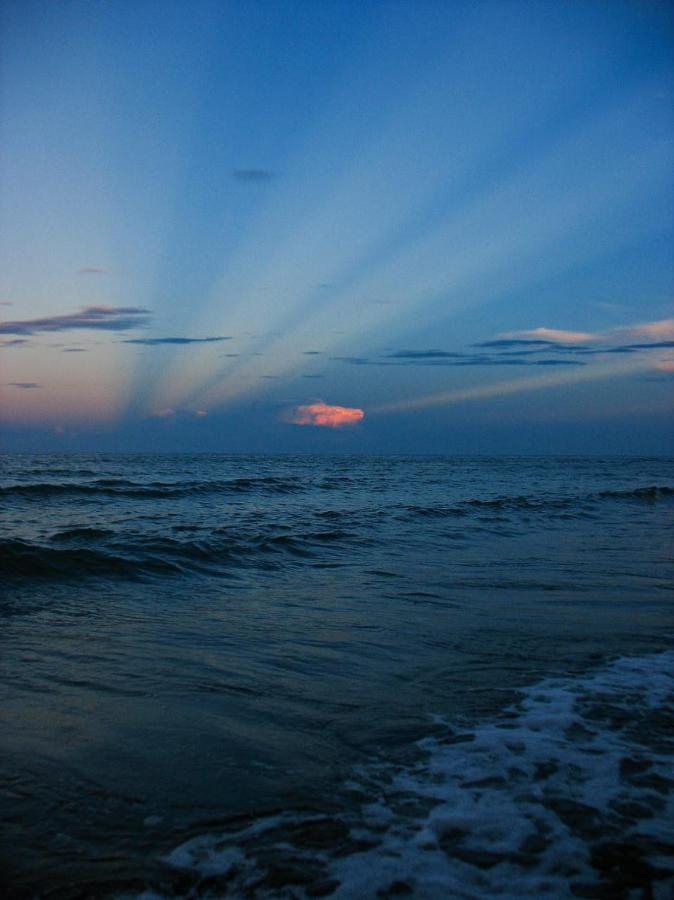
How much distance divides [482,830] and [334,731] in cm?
124

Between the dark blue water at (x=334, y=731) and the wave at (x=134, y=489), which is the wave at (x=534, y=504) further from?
the dark blue water at (x=334, y=731)

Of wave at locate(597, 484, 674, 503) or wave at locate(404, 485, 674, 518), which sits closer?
wave at locate(404, 485, 674, 518)

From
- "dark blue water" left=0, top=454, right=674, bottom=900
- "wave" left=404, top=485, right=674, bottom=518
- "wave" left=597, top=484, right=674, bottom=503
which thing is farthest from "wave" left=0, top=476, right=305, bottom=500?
"dark blue water" left=0, top=454, right=674, bottom=900

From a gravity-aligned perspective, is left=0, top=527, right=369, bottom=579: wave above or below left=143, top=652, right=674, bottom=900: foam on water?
below

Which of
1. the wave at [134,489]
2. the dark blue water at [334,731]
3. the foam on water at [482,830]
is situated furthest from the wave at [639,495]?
the foam on water at [482,830]

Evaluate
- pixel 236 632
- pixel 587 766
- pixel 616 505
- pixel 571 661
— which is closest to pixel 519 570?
pixel 571 661

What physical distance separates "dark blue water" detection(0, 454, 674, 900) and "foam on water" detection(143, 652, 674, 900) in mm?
11

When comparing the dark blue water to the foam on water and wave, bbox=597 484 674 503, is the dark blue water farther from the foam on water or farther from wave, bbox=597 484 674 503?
wave, bbox=597 484 674 503

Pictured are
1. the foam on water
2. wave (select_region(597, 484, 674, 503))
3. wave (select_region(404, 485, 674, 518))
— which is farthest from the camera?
wave (select_region(597, 484, 674, 503))

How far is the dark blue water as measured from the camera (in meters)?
2.67

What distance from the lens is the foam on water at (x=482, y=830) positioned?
8.37 feet

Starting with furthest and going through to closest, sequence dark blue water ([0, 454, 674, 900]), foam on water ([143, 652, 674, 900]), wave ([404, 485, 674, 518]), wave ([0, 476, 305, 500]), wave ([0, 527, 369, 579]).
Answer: wave ([0, 476, 305, 500]), wave ([404, 485, 674, 518]), wave ([0, 527, 369, 579]), dark blue water ([0, 454, 674, 900]), foam on water ([143, 652, 674, 900])

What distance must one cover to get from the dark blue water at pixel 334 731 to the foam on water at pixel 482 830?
0.01 metres

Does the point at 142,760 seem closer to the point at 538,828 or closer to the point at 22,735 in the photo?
Result: the point at 22,735
